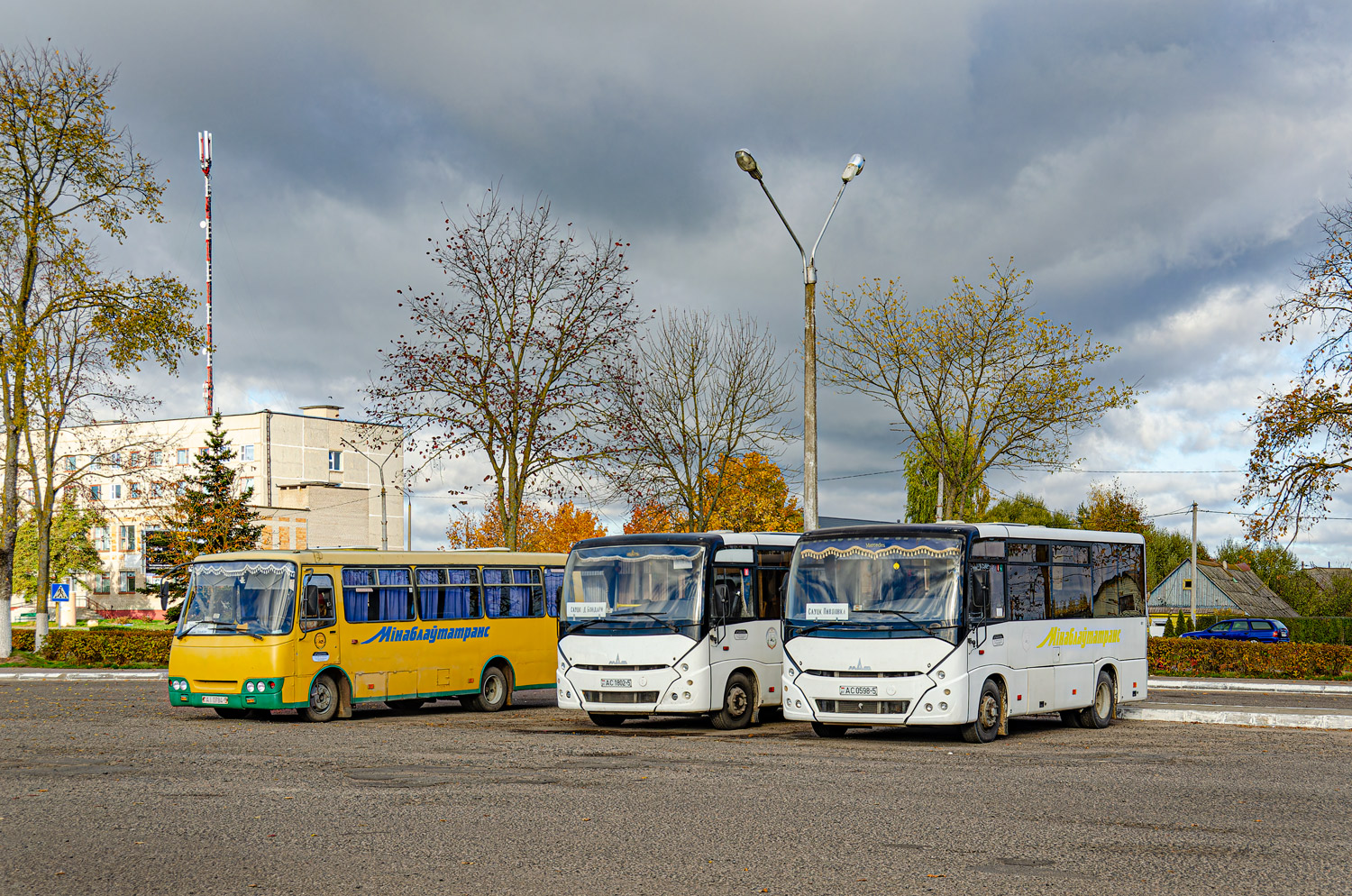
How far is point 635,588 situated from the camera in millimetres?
18422

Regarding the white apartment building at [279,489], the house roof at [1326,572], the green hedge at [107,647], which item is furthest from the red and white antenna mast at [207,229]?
the house roof at [1326,572]

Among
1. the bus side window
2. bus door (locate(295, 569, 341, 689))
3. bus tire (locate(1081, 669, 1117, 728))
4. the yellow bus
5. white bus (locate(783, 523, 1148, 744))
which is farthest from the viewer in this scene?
the bus side window

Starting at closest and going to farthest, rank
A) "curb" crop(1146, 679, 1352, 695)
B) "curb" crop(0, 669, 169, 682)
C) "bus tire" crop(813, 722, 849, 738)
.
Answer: "bus tire" crop(813, 722, 849, 738)
"curb" crop(1146, 679, 1352, 695)
"curb" crop(0, 669, 169, 682)

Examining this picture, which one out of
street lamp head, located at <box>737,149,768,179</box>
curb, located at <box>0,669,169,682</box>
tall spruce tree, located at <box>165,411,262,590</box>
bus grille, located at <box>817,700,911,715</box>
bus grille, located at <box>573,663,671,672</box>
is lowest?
curb, located at <box>0,669,169,682</box>

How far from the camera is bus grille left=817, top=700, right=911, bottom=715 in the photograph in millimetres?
15789

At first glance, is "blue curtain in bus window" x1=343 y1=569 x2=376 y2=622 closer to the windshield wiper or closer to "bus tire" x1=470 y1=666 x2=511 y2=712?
"bus tire" x1=470 y1=666 x2=511 y2=712

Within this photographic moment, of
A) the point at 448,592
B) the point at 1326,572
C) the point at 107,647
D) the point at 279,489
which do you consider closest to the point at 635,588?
the point at 448,592

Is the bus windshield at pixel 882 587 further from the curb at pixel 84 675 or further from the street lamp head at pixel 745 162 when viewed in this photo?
the curb at pixel 84 675

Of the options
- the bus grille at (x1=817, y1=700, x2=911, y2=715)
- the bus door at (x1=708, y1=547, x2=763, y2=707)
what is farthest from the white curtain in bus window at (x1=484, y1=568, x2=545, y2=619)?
the bus grille at (x1=817, y1=700, x2=911, y2=715)

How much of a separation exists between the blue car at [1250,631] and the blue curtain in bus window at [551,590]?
36.4 meters

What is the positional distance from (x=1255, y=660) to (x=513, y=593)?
20.7 m

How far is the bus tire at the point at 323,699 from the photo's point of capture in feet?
65.0

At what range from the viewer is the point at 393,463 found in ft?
344

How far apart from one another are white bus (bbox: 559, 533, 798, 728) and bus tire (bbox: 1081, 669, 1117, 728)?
452cm
